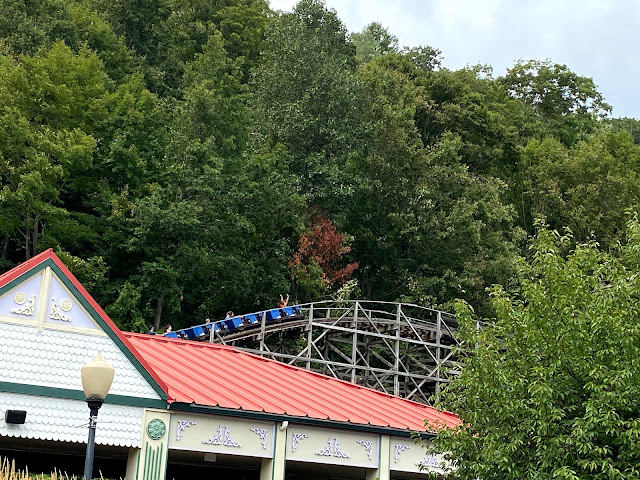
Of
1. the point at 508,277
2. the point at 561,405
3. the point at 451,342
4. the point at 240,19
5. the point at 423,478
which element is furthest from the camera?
the point at 240,19

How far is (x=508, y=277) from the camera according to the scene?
46.4 m

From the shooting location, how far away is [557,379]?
1608 centimetres

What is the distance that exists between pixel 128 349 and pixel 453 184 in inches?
1286

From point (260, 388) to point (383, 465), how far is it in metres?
3.23

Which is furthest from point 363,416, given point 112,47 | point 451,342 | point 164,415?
point 112,47

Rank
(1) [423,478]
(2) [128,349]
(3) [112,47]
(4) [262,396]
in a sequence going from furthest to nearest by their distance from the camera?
(3) [112,47]
(1) [423,478]
(4) [262,396]
(2) [128,349]

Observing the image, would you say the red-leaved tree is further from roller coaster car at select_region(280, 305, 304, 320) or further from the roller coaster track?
roller coaster car at select_region(280, 305, 304, 320)

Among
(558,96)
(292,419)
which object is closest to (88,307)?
(292,419)

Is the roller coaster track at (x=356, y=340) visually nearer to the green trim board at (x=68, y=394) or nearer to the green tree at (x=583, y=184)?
the green tree at (x=583, y=184)

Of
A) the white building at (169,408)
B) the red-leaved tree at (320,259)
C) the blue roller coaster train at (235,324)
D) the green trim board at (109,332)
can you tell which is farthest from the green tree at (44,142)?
the green trim board at (109,332)

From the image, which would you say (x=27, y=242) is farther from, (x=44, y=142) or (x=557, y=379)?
(x=557, y=379)

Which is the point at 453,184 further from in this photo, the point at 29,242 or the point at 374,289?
the point at 29,242

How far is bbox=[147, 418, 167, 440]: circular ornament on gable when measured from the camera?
17.7 metres

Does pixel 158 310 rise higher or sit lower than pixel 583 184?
lower
